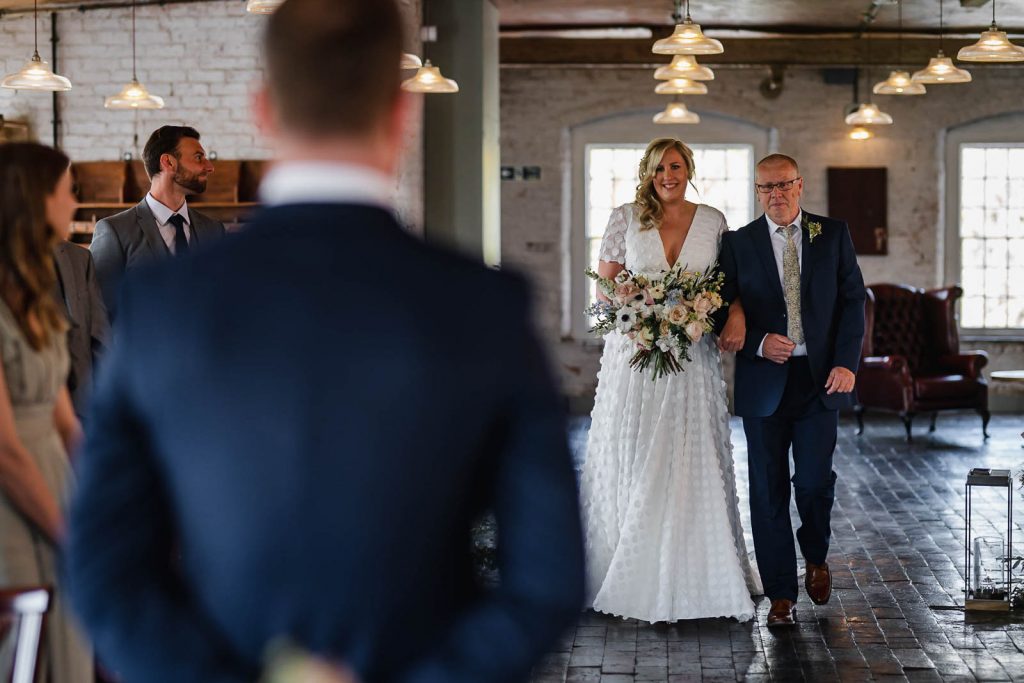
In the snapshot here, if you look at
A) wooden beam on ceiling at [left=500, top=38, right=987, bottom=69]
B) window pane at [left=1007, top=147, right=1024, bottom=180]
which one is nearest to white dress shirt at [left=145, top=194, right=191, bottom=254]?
wooden beam on ceiling at [left=500, top=38, right=987, bottom=69]

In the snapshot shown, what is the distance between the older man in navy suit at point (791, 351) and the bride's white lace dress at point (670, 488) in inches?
7.0

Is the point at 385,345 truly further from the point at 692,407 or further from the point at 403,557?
the point at 692,407

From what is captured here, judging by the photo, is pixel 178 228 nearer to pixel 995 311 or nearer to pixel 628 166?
pixel 628 166

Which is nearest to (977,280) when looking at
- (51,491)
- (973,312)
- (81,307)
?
(973,312)

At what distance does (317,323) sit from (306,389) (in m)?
0.07

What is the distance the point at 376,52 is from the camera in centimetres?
141

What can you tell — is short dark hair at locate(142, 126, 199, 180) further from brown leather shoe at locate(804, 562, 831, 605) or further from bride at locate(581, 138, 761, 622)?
brown leather shoe at locate(804, 562, 831, 605)

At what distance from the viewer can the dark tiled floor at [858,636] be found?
16.2 ft

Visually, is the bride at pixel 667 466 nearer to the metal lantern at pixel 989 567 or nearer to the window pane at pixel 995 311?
the metal lantern at pixel 989 567

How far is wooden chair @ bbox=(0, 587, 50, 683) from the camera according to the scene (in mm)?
2059

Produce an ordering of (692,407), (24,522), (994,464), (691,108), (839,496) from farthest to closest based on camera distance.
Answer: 1. (691,108)
2. (994,464)
3. (839,496)
4. (692,407)
5. (24,522)

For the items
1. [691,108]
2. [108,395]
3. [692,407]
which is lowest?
[692,407]

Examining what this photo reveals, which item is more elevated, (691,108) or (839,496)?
(691,108)

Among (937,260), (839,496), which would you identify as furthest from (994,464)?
(937,260)
